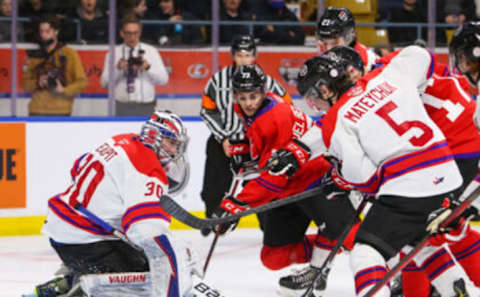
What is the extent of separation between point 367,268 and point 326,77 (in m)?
0.66

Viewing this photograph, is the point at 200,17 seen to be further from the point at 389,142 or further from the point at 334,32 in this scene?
the point at 389,142

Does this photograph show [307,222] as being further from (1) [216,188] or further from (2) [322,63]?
(1) [216,188]

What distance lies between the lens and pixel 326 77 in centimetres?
319

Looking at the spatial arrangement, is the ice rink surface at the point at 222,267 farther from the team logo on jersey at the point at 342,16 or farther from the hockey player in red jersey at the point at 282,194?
the team logo on jersey at the point at 342,16

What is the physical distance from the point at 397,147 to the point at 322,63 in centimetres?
42

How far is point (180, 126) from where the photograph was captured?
3424 millimetres

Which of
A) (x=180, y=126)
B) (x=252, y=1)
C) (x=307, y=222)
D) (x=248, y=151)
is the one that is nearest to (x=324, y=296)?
(x=307, y=222)

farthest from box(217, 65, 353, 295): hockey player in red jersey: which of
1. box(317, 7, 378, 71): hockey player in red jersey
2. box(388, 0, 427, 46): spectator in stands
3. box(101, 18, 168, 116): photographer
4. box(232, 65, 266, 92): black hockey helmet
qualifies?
box(388, 0, 427, 46): spectator in stands

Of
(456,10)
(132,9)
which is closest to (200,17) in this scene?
(132,9)

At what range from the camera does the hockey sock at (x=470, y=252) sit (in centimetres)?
358

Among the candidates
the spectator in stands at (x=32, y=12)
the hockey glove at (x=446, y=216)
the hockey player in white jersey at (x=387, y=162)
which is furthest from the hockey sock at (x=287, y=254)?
the spectator in stands at (x=32, y=12)

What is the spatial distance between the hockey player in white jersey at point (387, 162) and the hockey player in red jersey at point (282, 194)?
781 millimetres

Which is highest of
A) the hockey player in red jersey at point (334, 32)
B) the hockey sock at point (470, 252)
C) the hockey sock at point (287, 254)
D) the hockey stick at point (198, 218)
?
the hockey player in red jersey at point (334, 32)

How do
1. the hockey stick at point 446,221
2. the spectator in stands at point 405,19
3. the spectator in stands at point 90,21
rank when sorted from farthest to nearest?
the spectator in stands at point 405,19, the spectator in stands at point 90,21, the hockey stick at point 446,221
